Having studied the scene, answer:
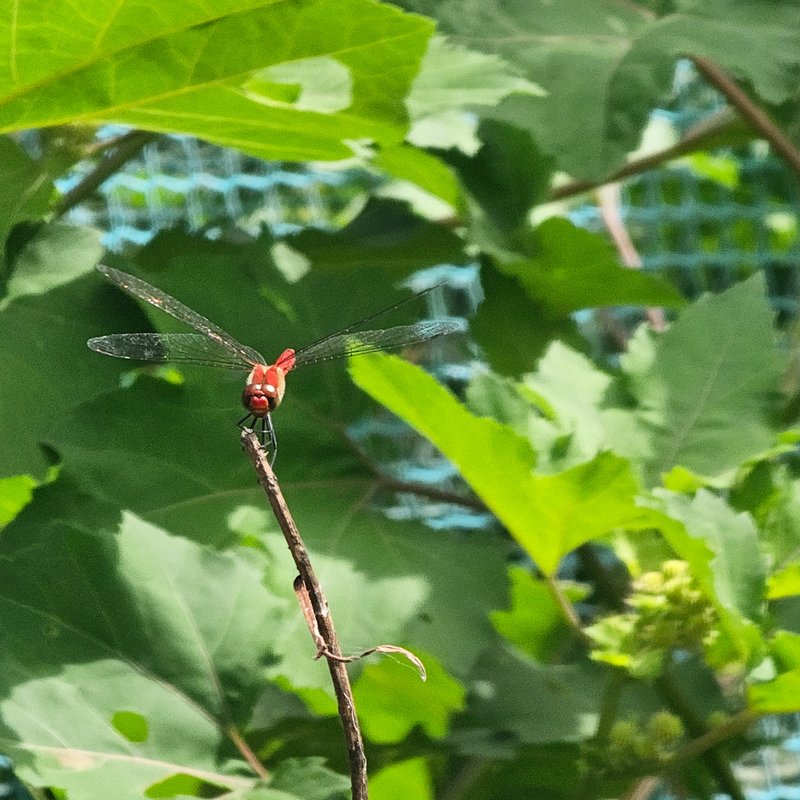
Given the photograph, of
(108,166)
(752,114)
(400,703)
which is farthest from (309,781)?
(752,114)

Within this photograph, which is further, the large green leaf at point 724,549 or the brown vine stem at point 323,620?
the large green leaf at point 724,549

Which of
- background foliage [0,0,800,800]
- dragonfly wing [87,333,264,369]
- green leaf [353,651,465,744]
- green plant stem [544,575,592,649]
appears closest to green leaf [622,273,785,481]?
background foliage [0,0,800,800]

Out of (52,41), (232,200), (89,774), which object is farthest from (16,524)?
(232,200)

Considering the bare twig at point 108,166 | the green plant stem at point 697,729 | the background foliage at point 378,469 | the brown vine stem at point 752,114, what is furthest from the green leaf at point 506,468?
the brown vine stem at point 752,114

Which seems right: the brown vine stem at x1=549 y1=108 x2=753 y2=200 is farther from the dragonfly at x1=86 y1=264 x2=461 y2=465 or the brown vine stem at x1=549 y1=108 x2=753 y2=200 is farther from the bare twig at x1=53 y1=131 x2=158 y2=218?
the dragonfly at x1=86 y1=264 x2=461 y2=465

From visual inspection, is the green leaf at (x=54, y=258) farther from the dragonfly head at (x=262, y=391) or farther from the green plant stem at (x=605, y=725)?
the green plant stem at (x=605, y=725)

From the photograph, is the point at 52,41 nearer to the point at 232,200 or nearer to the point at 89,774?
the point at 89,774

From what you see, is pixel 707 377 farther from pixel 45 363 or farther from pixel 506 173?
pixel 45 363
